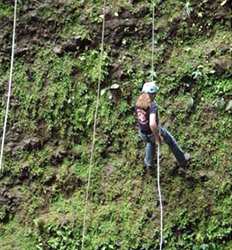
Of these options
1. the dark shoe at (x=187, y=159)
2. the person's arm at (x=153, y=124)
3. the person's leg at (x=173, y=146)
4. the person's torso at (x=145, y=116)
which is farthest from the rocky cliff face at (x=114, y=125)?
the person's arm at (x=153, y=124)

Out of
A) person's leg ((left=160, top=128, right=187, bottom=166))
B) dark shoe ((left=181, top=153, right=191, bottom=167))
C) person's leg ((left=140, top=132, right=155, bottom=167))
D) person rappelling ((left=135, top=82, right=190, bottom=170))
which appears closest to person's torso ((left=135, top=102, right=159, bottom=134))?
person rappelling ((left=135, top=82, right=190, bottom=170))

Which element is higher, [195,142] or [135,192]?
[195,142]

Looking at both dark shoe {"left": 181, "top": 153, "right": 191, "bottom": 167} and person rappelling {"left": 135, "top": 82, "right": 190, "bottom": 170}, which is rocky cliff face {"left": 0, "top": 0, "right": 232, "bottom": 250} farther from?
person rappelling {"left": 135, "top": 82, "right": 190, "bottom": 170}

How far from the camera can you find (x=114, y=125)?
26.6 ft

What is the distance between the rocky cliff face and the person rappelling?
0.27 meters

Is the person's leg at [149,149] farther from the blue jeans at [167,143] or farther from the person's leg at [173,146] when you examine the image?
the person's leg at [173,146]

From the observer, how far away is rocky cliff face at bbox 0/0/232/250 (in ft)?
25.1

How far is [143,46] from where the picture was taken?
834cm

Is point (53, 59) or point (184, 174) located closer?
point (184, 174)

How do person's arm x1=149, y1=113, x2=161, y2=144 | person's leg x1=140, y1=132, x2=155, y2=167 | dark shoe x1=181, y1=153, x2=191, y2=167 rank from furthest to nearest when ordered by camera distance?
dark shoe x1=181, y1=153, x2=191, y2=167 → person's leg x1=140, y1=132, x2=155, y2=167 → person's arm x1=149, y1=113, x2=161, y2=144

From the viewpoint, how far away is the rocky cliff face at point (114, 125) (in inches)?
301

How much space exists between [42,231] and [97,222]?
2.32ft

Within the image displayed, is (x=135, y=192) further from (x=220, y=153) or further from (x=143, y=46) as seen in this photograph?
(x=143, y=46)

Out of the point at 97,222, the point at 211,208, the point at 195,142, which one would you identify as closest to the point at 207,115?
the point at 195,142
